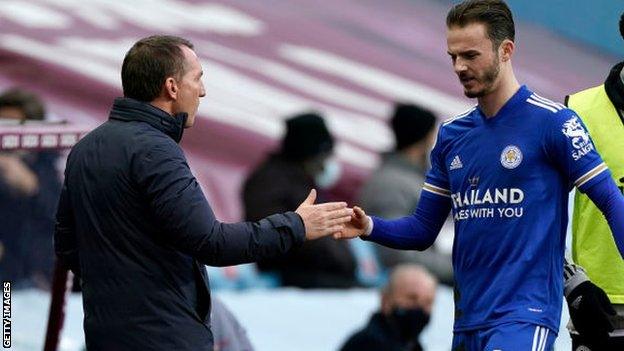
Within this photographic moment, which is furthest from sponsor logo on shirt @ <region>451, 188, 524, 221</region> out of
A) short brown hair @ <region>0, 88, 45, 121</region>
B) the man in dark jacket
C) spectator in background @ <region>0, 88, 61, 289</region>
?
short brown hair @ <region>0, 88, 45, 121</region>

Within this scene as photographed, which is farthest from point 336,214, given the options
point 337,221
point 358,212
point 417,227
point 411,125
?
point 411,125

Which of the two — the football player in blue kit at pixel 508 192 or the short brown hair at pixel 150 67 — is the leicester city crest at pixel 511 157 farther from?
the short brown hair at pixel 150 67

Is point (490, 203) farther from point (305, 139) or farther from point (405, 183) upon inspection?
point (305, 139)

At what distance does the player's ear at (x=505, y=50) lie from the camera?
4871 millimetres

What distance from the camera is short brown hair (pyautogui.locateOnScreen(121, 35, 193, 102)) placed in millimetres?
4617

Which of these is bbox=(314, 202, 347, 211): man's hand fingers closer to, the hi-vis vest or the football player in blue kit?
the football player in blue kit

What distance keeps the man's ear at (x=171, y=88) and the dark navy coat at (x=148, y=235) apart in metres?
0.06

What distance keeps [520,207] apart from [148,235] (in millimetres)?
1035

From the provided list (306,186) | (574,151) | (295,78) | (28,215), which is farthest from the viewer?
(295,78)

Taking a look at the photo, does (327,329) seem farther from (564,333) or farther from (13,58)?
(13,58)

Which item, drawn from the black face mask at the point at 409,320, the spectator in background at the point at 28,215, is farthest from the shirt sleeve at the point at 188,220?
the black face mask at the point at 409,320

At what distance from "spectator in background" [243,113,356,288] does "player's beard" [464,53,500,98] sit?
369 cm

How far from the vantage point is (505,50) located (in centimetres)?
488

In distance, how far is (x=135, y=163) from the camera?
454 cm
